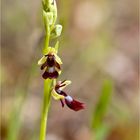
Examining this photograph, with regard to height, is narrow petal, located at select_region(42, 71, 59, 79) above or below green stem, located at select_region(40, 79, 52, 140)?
above

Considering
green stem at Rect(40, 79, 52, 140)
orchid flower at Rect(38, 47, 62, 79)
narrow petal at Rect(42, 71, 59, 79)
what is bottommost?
green stem at Rect(40, 79, 52, 140)

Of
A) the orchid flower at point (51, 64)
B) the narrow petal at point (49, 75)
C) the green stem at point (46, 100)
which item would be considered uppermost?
the orchid flower at point (51, 64)

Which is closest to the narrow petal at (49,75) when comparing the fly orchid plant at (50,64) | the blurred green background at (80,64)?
the fly orchid plant at (50,64)

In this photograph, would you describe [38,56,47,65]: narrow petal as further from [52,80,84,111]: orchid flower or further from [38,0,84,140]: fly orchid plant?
[52,80,84,111]: orchid flower

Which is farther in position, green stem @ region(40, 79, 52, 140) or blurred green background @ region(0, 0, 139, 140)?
blurred green background @ region(0, 0, 139, 140)

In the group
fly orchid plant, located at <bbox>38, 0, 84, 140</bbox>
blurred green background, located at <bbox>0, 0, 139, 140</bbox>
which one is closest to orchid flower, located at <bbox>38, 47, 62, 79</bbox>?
fly orchid plant, located at <bbox>38, 0, 84, 140</bbox>

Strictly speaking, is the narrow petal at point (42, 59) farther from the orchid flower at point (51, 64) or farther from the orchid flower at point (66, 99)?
the orchid flower at point (66, 99)

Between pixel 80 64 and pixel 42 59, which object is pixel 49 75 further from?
pixel 80 64

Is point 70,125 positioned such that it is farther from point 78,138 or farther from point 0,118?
point 0,118

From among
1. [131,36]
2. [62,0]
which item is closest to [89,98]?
[62,0]
